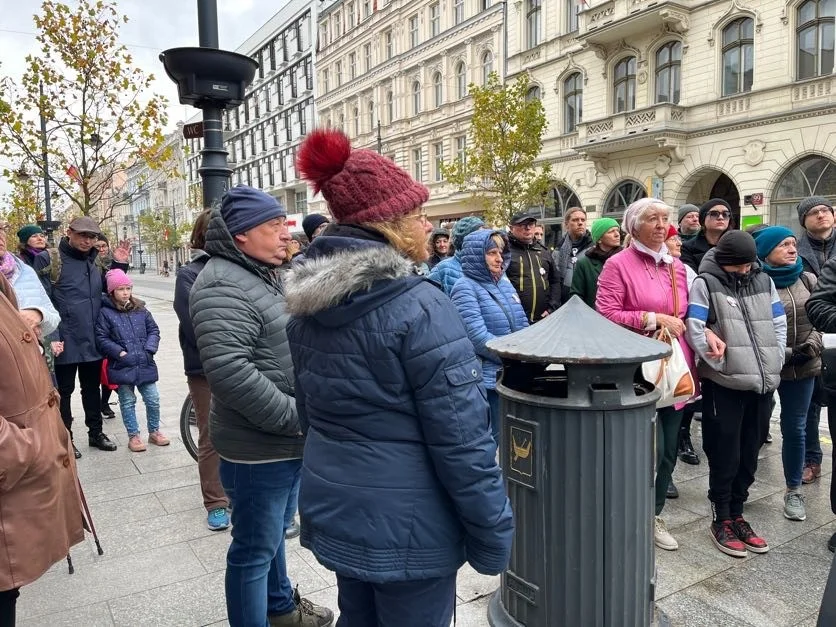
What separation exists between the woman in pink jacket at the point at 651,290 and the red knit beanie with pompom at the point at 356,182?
203cm

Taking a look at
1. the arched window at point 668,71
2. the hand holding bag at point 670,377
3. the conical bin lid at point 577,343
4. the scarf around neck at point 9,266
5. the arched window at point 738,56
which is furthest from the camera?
the arched window at point 668,71

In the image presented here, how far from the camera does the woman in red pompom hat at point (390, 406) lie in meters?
1.66

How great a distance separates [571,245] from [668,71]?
683 inches

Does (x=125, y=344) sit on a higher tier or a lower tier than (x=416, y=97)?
lower

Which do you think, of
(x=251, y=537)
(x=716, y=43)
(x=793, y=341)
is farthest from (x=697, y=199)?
(x=251, y=537)

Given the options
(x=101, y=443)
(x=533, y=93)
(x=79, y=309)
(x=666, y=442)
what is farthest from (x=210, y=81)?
(x=533, y=93)

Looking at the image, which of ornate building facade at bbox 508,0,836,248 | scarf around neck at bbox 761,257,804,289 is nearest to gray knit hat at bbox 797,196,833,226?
scarf around neck at bbox 761,257,804,289

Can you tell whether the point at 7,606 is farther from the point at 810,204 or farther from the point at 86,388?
the point at 810,204

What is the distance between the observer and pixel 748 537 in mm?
3510

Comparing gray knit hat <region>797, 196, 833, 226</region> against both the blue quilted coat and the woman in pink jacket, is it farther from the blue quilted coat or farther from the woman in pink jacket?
the blue quilted coat

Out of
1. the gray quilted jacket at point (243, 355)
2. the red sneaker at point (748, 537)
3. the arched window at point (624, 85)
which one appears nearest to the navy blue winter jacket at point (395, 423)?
the gray quilted jacket at point (243, 355)

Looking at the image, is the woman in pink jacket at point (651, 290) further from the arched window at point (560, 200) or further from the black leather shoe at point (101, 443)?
the arched window at point (560, 200)

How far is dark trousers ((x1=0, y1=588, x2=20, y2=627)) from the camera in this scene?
1991 millimetres

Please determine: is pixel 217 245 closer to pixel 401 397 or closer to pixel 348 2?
pixel 401 397
